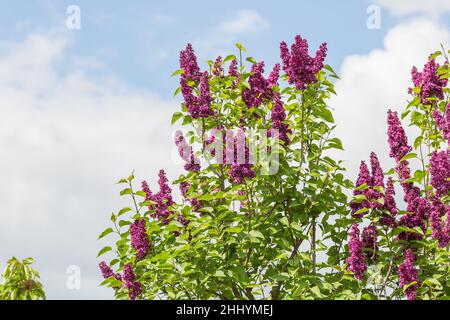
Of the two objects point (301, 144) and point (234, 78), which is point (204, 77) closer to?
point (234, 78)

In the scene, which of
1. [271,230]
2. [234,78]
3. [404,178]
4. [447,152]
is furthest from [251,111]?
[447,152]

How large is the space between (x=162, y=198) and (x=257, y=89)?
1.89 metres

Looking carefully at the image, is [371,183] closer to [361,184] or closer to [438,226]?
[361,184]

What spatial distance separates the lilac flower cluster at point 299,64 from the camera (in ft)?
27.5

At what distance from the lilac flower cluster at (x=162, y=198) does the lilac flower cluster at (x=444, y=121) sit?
383 centimetres

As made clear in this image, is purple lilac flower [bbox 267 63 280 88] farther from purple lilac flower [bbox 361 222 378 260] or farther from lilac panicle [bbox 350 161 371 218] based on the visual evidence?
purple lilac flower [bbox 361 222 378 260]

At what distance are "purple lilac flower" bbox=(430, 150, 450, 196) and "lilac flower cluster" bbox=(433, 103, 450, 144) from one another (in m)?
0.74

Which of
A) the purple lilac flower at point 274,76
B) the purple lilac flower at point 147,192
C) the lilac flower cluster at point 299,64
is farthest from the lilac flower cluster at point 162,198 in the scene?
the lilac flower cluster at point 299,64

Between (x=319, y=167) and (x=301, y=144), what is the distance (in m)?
0.36

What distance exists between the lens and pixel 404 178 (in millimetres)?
8578

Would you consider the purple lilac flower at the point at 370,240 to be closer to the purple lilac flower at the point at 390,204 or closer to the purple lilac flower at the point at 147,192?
the purple lilac flower at the point at 390,204

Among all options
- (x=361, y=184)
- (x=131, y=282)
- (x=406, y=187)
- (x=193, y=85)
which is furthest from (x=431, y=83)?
(x=131, y=282)

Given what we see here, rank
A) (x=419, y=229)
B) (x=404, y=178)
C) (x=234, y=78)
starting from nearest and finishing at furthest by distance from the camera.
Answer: (x=419, y=229) < (x=404, y=178) < (x=234, y=78)
